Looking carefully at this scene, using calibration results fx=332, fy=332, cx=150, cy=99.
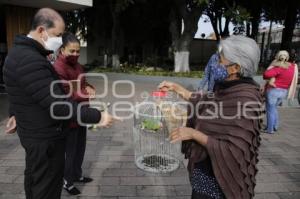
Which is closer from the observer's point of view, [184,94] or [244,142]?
[244,142]

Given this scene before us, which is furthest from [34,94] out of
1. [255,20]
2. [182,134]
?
[255,20]

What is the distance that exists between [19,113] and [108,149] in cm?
326

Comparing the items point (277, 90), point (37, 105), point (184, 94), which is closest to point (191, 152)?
point (184, 94)

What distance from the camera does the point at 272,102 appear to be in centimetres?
679

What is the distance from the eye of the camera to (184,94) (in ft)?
9.39

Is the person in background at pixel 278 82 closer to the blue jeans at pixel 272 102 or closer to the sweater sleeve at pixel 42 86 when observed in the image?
the blue jeans at pixel 272 102

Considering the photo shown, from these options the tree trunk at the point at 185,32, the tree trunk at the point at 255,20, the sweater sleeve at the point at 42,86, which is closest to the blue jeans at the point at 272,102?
the sweater sleeve at the point at 42,86

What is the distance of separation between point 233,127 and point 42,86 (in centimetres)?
131

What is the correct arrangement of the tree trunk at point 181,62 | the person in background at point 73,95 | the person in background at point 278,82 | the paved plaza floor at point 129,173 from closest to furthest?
the person in background at point 73,95 < the paved plaza floor at point 129,173 < the person in background at point 278,82 < the tree trunk at point 181,62

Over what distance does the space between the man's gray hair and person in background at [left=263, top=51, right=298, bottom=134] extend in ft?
15.7

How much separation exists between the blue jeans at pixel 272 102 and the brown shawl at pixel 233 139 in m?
4.83

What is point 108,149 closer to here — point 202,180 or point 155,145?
point 155,145

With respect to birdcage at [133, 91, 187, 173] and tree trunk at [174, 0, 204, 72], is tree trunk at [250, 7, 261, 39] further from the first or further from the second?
birdcage at [133, 91, 187, 173]

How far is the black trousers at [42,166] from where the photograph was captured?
2473mm
